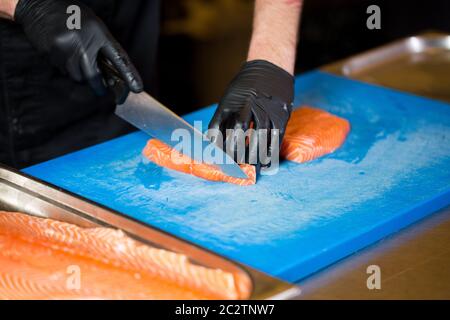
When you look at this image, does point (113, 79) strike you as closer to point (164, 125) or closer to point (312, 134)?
point (164, 125)

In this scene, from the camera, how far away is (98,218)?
205 centimetres

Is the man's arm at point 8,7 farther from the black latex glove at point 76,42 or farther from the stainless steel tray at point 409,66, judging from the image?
the stainless steel tray at point 409,66

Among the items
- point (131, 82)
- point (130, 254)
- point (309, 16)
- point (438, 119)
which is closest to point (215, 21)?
point (309, 16)

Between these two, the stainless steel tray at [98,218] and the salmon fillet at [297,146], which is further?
the salmon fillet at [297,146]

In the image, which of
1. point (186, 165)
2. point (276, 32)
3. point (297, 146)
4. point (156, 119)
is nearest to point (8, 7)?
point (156, 119)

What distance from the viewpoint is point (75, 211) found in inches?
82.4

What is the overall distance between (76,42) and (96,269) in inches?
A: 29.2

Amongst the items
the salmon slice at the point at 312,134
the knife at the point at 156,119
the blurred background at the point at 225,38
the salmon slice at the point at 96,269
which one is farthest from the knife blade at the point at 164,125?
the blurred background at the point at 225,38

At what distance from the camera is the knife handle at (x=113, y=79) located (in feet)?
7.70

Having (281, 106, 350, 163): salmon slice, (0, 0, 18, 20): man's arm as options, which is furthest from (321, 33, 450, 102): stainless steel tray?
(0, 0, 18, 20): man's arm

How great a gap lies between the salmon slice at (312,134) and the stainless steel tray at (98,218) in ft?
2.31

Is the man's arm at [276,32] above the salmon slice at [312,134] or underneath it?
above

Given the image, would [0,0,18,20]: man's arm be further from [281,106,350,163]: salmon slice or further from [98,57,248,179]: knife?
[281,106,350,163]: salmon slice

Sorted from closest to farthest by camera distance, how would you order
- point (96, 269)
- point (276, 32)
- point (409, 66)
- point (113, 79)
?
point (96, 269), point (113, 79), point (276, 32), point (409, 66)
